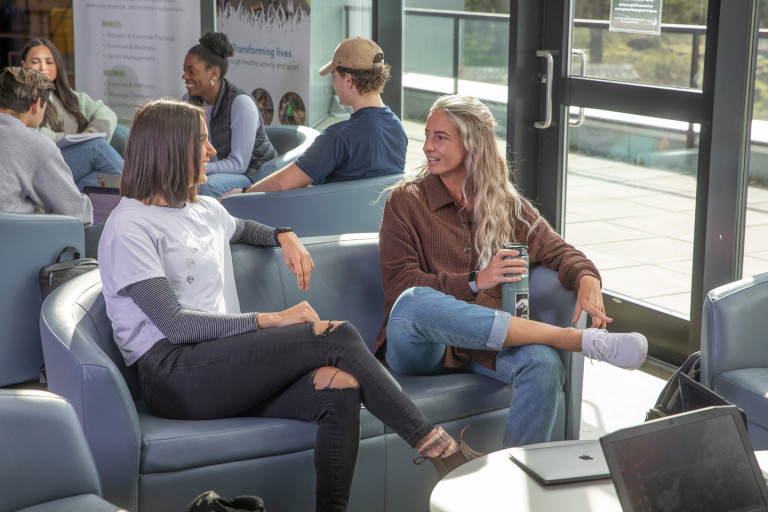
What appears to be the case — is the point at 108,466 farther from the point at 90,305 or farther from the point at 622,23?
the point at 622,23

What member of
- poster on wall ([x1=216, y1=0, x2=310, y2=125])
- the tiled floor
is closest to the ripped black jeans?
the tiled floor

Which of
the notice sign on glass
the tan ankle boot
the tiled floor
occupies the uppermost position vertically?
the notice sign on glass

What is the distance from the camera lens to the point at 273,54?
5789 millimetres

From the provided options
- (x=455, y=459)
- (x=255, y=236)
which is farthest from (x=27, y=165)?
(x=455, y=459)

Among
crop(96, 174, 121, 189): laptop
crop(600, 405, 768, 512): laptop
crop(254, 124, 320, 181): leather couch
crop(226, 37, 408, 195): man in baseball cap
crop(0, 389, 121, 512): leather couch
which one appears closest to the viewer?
crop(600, 405, 768, 512): laptop

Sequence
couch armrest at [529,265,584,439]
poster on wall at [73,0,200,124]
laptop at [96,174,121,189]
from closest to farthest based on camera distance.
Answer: couch armrest at [529,265,584,439], laptop at [96,174,121,189], poster on wall at [73,0,200,124]

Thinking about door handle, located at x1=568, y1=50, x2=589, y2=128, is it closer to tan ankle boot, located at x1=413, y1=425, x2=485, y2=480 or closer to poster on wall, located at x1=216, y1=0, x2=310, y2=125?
poster on wall, located at x1=216, y1=0, x2=310, y2=125

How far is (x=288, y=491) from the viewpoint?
7.93 feet

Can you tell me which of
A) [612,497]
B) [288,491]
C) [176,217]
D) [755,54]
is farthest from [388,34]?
[612,497]

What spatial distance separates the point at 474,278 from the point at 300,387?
682mm

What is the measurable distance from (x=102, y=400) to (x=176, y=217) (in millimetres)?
555

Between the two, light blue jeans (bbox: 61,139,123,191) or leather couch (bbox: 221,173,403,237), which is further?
light blue jeans (bbox: 61,139,123,191)

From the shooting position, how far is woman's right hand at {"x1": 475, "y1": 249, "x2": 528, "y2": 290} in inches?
105

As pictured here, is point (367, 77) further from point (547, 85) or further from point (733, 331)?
point (733, 331)
